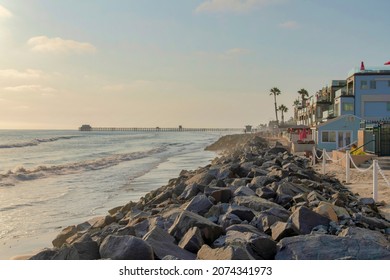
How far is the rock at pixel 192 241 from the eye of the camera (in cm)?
564

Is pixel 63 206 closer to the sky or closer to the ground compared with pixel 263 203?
closer to the ground

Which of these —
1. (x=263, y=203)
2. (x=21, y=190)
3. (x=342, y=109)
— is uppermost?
(x=342, y=109)

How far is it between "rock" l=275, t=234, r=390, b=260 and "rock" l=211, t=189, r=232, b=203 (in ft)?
11.8

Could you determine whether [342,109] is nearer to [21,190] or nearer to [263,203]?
[21,190]

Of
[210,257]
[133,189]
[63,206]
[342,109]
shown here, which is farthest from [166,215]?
[342,109]

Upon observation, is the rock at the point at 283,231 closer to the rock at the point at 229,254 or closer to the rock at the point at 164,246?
Result: the rock at the point at 229,254

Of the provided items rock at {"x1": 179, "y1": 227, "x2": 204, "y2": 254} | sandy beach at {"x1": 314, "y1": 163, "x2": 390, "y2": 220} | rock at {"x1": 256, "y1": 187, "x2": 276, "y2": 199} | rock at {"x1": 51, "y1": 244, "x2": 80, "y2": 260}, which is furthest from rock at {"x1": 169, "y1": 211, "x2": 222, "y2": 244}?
sandy beach at {"x1": 314, "y1": 163, "x2": 390, "y2": 220}

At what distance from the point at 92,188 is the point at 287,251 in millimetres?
13281

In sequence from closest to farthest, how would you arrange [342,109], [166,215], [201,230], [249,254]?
1. [249,254]
2. [201,230]
3. [166,215]
4. [342,109]

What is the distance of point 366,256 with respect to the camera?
507cm

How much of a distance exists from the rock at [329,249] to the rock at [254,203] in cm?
240

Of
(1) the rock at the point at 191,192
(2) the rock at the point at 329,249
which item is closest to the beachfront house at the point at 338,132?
(1) the rock at the point at 191,192

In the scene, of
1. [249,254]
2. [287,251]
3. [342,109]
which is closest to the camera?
[249,254]

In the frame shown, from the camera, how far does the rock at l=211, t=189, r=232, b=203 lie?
9.06 meters
